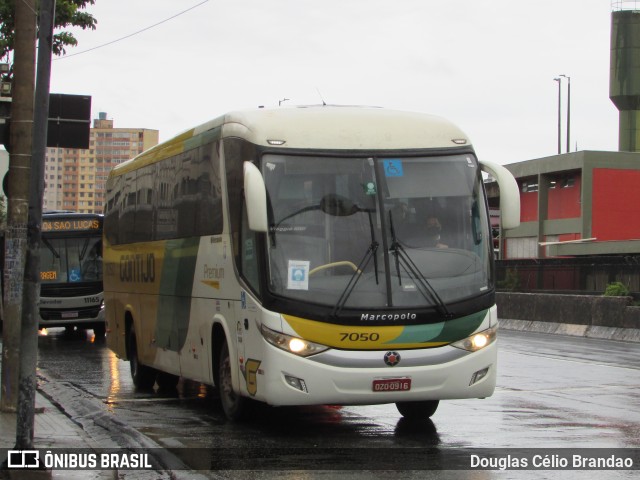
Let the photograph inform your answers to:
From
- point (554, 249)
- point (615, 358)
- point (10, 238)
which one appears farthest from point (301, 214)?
point (554, 249)

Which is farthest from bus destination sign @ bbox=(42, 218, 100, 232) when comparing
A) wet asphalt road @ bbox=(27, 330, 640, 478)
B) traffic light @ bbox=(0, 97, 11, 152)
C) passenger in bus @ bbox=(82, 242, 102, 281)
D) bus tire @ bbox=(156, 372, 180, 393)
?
traffic light @ bbox=(0, 97, 11, 152)

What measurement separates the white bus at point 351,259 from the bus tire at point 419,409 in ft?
0.05

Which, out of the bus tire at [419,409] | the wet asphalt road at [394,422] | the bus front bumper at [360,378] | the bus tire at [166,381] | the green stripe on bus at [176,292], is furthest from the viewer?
the bus tire at [166,381]

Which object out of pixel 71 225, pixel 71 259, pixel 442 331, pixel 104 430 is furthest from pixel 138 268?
pixel 71 259

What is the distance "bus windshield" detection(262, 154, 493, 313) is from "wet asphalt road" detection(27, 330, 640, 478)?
1.37 m

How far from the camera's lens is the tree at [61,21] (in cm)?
2155

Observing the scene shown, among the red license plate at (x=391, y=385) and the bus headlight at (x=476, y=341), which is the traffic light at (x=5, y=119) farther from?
the bus headlight at (x=476, y=341)

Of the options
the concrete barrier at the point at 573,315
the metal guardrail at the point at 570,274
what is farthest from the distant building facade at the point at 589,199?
the concrete barrier at the point at 573,315

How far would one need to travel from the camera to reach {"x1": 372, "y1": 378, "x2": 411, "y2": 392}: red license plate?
10.5 meters

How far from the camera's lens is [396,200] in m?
11.0

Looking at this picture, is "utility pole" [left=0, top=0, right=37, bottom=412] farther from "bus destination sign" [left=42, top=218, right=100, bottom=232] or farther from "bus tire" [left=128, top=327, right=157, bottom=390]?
"bus destination sign" [left=42, top=218, right=100, bottom=232]

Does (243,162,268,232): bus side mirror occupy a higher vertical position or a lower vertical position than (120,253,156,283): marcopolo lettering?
higher

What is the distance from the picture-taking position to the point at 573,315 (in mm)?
30875

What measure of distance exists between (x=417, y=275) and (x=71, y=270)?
19.5 m
